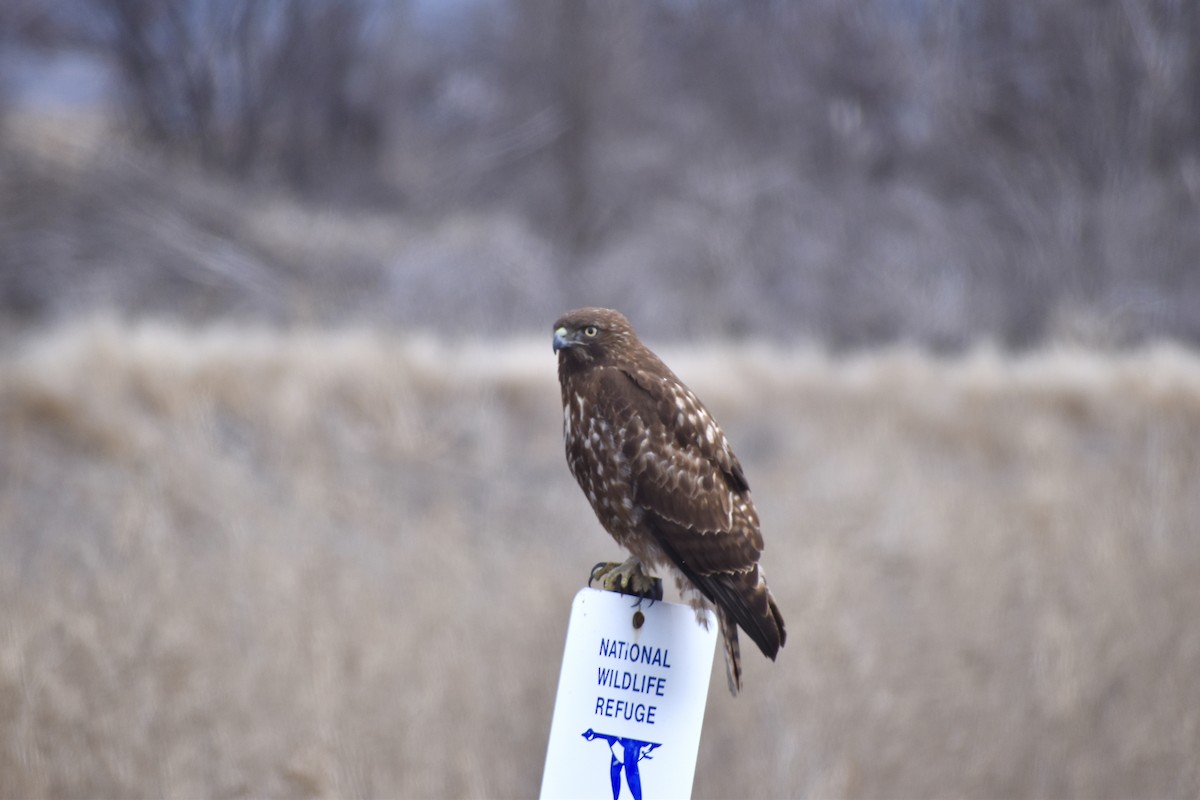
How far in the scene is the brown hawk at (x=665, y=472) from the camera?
9.44ft

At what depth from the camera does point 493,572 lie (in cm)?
862

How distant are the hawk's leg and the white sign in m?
0.26

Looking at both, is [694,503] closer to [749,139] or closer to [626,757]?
[626,757]

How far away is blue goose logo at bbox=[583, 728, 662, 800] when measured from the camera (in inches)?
98.3

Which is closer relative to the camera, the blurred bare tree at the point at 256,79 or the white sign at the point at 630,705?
the white sign at the point at 630,705

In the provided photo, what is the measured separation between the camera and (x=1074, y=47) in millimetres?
15484

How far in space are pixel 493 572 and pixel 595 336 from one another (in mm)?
5852

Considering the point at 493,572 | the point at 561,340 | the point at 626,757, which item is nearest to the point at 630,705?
the point at 626,757

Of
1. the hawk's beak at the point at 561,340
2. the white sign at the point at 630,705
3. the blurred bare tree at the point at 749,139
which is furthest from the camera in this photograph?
the blurred bare tree at the point at 749,139

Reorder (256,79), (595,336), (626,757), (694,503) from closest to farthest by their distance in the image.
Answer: (626,757) → (694,503) → (595,336) → (256,79)

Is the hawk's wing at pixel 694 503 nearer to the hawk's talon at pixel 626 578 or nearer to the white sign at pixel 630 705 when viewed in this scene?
the hawk's talon at pixel 626 578

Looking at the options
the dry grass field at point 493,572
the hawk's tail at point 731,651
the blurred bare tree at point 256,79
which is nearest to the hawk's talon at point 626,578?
the hawk's tail at point 731,651

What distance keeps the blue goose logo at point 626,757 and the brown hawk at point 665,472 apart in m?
0.38

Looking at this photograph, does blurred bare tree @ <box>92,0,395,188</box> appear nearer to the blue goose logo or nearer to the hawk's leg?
the hawk's leg
